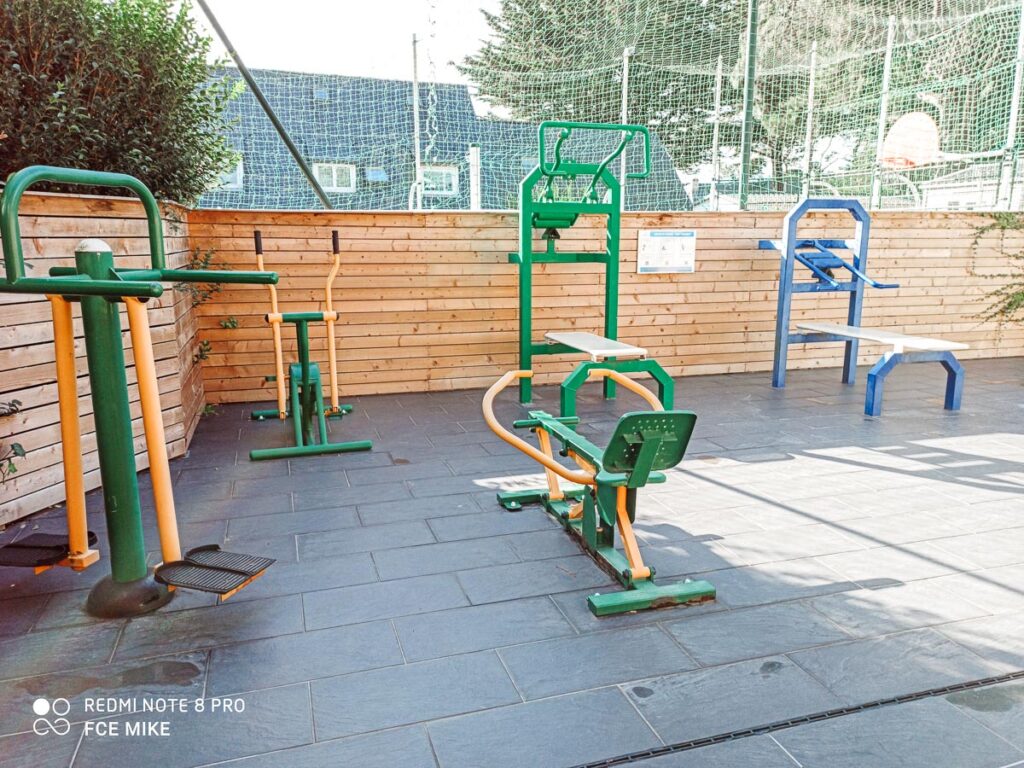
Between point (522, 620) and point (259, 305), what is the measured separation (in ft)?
12.6

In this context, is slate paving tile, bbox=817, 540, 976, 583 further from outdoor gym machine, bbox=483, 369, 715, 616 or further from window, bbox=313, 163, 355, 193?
window, bbox=313, 163, 355, 193

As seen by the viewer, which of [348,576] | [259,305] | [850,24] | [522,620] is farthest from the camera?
[850,24]

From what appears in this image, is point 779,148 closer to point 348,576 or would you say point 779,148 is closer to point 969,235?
point 969,235

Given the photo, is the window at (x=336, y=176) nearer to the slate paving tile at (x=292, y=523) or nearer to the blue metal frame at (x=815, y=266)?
the blue metal frame at (x=815, y=266)

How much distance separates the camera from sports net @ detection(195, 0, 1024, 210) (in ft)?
21.2

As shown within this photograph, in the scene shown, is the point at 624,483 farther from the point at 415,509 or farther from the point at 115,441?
the point at 115,441

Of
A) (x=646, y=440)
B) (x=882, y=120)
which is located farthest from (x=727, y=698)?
(x=882, y=120)

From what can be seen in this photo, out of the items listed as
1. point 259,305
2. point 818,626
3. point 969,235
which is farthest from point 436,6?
point 818,626

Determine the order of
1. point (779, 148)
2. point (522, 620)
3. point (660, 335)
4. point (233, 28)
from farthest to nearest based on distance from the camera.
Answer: point (779, 148) < point (660, 335) < point (233, 28) < point (522, 620)

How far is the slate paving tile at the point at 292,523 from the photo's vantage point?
2.92m

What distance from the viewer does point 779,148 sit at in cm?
736

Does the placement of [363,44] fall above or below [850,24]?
below

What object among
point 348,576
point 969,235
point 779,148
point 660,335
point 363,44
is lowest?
point 348,576

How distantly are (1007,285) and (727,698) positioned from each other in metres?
6.92
